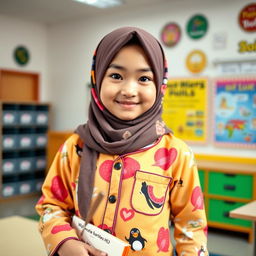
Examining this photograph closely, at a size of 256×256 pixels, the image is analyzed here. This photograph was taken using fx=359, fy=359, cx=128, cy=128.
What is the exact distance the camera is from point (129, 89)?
935 mm

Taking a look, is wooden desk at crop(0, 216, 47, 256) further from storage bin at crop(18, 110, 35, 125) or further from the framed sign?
the framed sign

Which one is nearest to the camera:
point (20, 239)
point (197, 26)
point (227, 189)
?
point (20, 239)

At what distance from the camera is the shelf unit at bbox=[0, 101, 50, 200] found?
5.55 meters

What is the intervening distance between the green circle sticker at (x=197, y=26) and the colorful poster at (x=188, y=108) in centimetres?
58

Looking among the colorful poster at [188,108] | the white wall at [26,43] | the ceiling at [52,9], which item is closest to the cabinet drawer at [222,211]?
the colorful poster at [188,108]

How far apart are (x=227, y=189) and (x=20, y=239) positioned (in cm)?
303

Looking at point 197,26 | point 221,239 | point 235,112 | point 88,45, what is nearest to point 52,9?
point 88,45

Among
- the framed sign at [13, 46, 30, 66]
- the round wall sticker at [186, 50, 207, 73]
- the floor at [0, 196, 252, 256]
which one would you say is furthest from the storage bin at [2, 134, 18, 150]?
the round wall sticker at [186, 50, 207, 73]

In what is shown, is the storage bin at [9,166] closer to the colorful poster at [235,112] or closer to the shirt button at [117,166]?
the colorful poster at [235,112]

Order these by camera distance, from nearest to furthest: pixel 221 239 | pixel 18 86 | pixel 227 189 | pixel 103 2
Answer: pixel 221 239, pixel 227 189, pixel 103 2, pixel 18 86

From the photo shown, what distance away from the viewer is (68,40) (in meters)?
6.08

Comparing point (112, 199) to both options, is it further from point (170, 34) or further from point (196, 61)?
point (170, 34)

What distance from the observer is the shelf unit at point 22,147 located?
5547 mm

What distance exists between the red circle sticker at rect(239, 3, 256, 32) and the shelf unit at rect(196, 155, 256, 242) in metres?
1.56
